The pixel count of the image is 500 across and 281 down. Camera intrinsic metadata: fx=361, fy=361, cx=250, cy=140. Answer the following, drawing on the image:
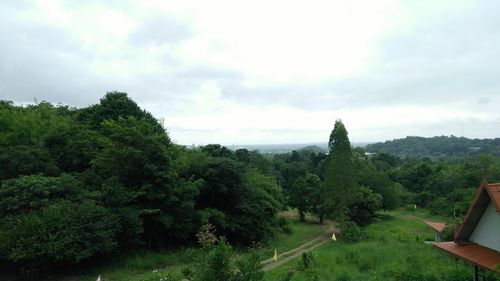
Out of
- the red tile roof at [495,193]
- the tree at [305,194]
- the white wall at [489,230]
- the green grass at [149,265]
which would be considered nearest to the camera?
the red tile roof at [495,193]

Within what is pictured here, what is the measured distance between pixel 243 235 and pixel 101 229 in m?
10.0

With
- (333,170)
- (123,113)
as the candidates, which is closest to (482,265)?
(333,170)

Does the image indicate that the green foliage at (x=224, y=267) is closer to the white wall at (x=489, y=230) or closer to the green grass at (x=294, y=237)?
the white wall at (x=489, y=230)

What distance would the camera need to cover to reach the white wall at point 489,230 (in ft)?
27.8

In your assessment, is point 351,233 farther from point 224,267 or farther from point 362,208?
point 224,267

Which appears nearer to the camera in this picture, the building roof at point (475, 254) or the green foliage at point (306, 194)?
the building roof at point (475, 254)

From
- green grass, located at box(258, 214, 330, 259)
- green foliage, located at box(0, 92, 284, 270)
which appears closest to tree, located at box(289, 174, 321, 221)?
green grass, located at box(258, 214, 330, 259)

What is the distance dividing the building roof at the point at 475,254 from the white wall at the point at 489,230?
142 millimetres

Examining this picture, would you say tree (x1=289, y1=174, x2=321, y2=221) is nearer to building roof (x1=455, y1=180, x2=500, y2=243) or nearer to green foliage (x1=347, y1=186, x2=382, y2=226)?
green foliage (x1=347, y1=186, x2=382, y2=226)

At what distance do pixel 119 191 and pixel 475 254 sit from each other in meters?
15.9

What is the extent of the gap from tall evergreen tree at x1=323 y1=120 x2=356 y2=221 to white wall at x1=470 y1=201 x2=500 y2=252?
19.7 meters

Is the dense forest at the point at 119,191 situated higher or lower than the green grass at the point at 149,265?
higher

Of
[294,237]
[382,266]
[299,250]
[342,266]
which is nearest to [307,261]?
[342,266]

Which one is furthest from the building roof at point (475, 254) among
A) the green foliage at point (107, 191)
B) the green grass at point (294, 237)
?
the green foliage at point (107, 191)
